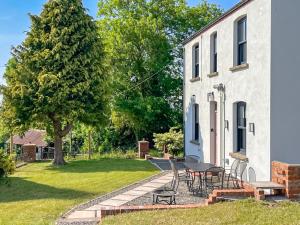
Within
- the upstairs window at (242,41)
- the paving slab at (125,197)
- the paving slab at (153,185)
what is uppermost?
the upstairs window at (242,41)

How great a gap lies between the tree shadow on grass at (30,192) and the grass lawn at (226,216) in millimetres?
3789

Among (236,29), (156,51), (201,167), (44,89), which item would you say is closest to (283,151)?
(201,167)

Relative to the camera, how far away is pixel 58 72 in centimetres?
2011

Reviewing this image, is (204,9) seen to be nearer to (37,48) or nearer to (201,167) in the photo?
(37,48)

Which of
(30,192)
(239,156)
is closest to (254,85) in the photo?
(239,156)

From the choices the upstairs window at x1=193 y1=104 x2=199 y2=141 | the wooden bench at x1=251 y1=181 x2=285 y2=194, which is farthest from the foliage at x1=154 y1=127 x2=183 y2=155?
the wooden bench at x1=251 y1=181 x2=285 y2=194

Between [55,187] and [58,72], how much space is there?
819cm

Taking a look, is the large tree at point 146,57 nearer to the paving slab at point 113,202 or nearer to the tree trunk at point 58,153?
the tree trunk at point 58,153

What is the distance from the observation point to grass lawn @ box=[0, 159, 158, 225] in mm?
9766

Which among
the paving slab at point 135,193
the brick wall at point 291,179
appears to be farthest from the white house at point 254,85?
the paving slab at point 135,193

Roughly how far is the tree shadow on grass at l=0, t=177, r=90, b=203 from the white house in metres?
5.48

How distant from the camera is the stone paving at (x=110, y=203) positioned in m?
8.97

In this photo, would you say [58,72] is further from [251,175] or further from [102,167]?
[251,175]

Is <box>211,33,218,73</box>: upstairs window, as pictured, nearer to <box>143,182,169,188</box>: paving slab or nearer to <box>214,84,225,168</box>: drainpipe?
<box>214,84,225,168</box>: drainpipe
